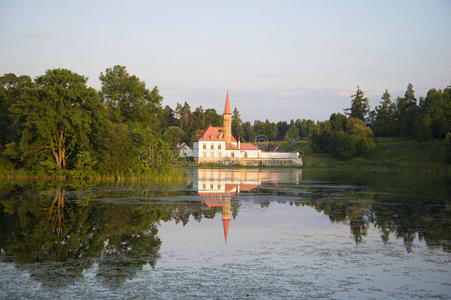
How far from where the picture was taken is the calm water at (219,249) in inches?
453

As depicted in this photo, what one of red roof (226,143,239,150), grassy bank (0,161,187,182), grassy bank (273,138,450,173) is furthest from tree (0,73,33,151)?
grassy bank (273,138,450,173)

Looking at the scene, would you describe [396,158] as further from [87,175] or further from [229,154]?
[87,175]

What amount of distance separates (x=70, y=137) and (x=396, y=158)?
7292 centimetres

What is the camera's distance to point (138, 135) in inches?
1732

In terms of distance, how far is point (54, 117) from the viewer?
1780 inches

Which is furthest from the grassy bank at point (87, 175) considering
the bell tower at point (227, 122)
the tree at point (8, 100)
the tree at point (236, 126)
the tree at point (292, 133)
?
the tree at point (292, 133)

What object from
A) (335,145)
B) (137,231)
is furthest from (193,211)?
(335,145)

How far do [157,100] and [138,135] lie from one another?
23568 mm

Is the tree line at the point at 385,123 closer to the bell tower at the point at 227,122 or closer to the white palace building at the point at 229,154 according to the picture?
the white palace building at the point at 229,154

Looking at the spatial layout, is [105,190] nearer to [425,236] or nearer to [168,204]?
[168,204]

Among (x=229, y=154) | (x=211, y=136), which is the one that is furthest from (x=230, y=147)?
(x=211, y=136)

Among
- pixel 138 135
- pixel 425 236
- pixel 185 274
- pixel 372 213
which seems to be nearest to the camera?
pixel 185 274

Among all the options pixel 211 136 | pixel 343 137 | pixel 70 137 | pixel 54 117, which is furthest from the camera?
pixel 211 136

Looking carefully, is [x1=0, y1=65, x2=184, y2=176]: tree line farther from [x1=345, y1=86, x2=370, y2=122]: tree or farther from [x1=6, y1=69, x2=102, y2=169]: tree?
[x1=345, y1=86, x2=370, y2=122]: tree
